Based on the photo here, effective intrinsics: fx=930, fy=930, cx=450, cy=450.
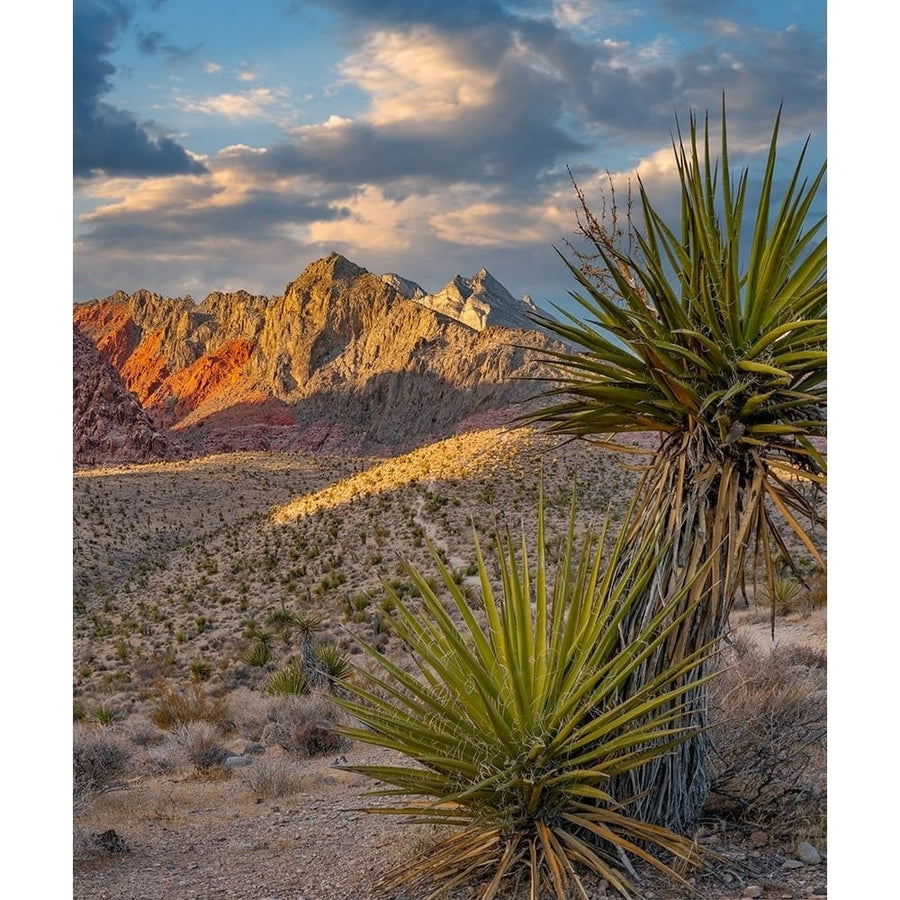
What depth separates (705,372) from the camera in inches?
179

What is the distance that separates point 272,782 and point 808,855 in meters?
5.01

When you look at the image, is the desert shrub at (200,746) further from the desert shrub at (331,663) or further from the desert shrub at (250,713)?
the desert shrub at (331,663)

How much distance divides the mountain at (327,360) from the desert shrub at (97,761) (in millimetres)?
58405

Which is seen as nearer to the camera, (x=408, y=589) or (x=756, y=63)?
(x=756, y=63)

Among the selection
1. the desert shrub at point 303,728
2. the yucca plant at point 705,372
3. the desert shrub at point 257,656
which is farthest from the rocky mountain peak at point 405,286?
the yucca plant at point 705,372

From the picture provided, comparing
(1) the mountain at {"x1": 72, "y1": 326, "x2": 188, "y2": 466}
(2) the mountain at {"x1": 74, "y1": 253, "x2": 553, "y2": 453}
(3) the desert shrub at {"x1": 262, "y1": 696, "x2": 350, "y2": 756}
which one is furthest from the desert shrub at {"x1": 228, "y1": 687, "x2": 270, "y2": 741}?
(1) the mountain at {"x1": 72, "y1": 326, "x2": 188, "y2": 466}

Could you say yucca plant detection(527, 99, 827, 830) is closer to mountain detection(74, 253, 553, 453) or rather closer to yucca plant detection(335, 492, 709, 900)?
yucca plant detection(335, 492, 709, 900)

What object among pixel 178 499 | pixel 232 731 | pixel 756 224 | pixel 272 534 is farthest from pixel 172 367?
pixel 756 224

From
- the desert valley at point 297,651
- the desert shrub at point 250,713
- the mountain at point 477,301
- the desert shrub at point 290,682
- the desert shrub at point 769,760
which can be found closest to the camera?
the desert shrub at point 769,760

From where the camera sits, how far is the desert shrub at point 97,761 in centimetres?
923

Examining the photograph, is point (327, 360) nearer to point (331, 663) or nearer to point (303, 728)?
point (331, 663)
